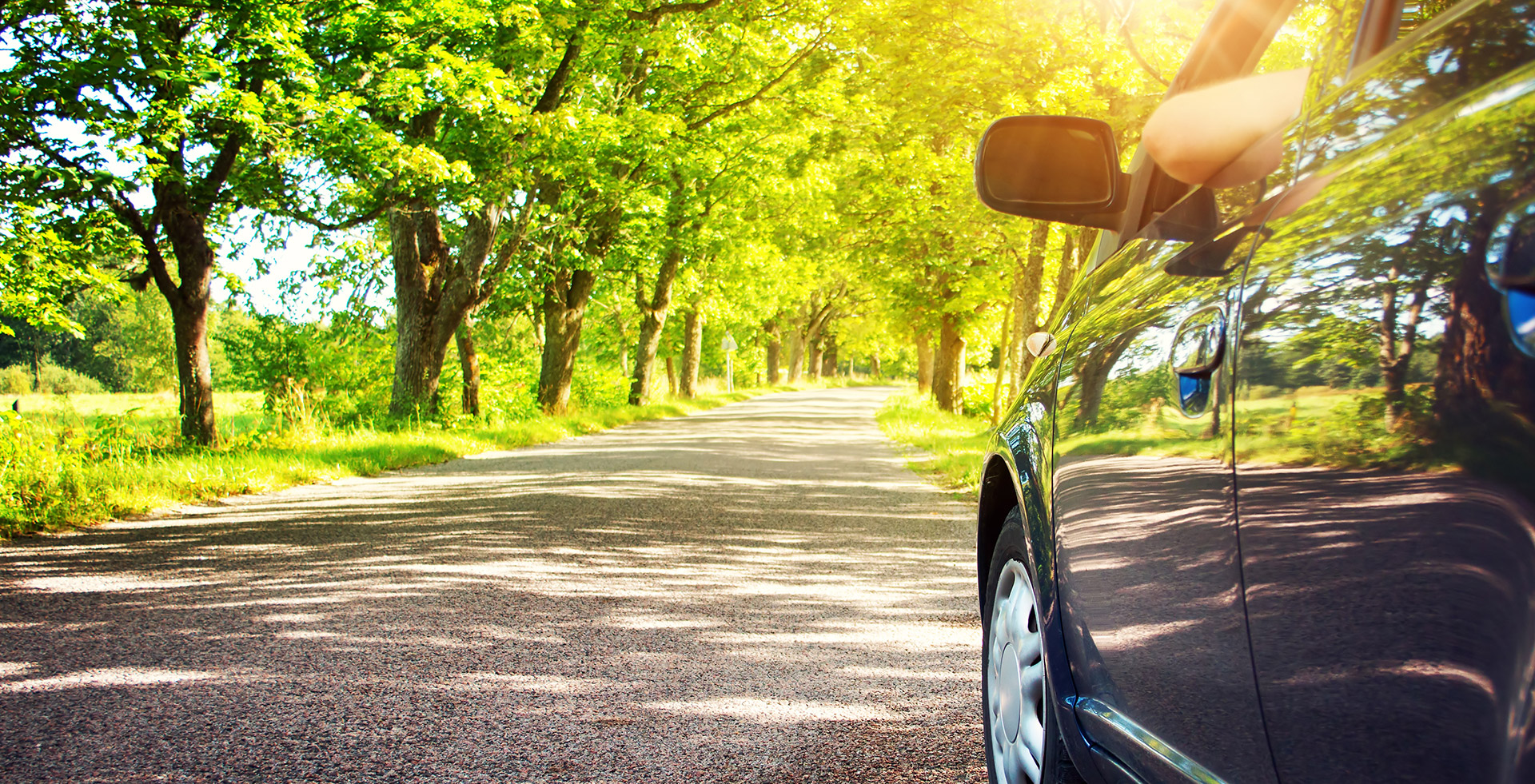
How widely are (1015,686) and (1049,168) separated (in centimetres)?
123

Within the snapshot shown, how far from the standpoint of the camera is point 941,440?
1617 centimetres

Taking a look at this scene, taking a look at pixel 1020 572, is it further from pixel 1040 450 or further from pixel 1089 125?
pixel 1089 125

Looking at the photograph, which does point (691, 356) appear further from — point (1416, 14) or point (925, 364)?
point (1416, 14)

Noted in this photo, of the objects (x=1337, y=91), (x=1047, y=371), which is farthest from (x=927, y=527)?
(x=1337, y=91)

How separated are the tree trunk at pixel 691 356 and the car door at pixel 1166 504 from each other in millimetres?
34502

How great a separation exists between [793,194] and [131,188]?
1761 cm

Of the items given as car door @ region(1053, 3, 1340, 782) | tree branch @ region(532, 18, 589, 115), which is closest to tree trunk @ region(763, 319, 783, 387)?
tree branch @ region(532, 18, 589, 115)

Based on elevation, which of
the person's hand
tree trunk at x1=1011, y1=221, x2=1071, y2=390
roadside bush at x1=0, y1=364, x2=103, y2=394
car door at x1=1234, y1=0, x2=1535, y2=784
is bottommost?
roadside bush at x1=0, y1=364, x2=103, y2=394

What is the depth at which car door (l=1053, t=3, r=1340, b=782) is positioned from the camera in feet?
4.74

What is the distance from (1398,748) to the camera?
1053mm

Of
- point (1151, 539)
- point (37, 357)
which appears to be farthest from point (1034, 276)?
point (37, 357)

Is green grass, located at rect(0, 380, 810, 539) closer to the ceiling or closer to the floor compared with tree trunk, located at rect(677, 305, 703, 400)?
closer to the floor

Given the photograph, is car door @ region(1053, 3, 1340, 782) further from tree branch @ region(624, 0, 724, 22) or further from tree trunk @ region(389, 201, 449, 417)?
tree trunk @ region(389, 201, 449, 417)

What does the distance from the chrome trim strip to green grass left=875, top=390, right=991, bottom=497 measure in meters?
4.80
